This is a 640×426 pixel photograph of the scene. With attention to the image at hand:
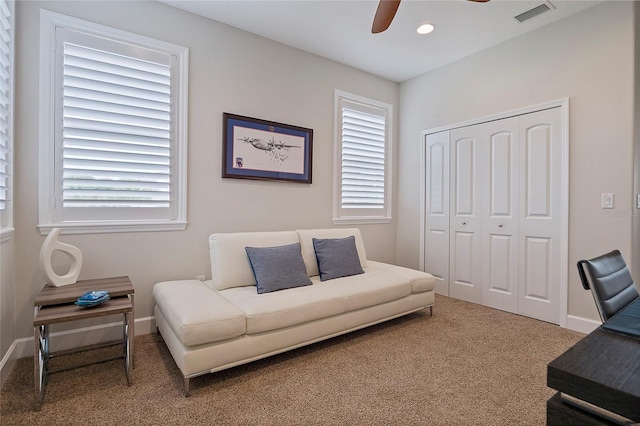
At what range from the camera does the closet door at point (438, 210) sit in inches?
162

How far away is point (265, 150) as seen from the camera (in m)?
3.43

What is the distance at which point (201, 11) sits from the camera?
2959 millimetres

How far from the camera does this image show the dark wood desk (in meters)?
0.68

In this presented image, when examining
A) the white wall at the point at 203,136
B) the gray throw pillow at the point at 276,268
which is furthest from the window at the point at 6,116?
the gray throw pillow at the point at 276,268

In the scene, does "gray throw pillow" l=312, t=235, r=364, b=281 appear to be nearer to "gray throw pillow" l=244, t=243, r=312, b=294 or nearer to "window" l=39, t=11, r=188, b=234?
"gray throw pillow" l=244, t=243, r=312, b=294

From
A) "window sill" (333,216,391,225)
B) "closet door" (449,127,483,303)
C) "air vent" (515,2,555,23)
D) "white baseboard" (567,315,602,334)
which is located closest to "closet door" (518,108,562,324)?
"white baseboard" (567,315,602,334)

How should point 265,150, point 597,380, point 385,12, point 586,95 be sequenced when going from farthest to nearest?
point 265,150
point 586,95
point 385,12
point 597,380

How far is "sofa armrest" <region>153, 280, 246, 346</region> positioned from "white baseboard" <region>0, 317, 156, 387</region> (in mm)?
581

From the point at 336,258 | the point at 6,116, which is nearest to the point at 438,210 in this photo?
the point at 336,258

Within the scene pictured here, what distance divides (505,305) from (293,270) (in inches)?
94.6

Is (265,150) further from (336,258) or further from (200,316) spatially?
(200,316)

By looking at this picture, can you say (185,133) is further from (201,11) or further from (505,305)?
(505,305)

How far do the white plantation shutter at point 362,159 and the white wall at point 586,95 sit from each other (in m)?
1.27

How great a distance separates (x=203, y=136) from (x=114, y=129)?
2.33 ft
